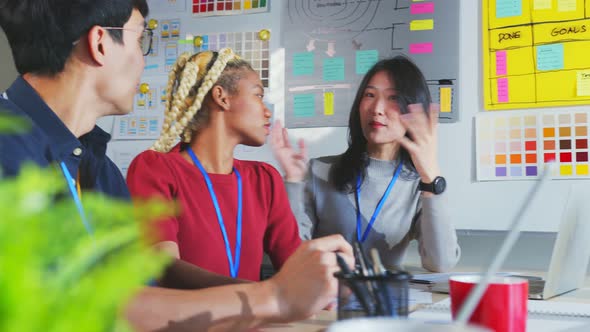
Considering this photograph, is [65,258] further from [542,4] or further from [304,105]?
[304,105]

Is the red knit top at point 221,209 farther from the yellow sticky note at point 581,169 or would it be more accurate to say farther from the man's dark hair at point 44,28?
the yellow sticky note at point 581,169

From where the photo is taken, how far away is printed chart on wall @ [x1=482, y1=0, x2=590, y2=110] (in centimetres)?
229

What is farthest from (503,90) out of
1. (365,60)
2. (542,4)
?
(365,60)

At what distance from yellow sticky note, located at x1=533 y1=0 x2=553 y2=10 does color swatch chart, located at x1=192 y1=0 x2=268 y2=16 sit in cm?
117

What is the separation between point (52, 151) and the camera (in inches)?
45.0

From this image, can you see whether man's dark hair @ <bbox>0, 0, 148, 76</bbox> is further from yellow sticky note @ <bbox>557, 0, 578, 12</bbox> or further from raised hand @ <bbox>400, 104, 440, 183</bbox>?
yellow sticky note @ <bbox>557, 0, 578, 12</bbox>

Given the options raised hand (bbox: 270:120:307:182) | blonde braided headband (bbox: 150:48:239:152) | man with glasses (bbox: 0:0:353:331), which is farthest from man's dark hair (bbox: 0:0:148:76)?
raised hand (bbox: 270:120:307:182)

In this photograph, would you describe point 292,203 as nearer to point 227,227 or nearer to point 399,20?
point 227,227

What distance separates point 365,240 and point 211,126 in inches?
26.8

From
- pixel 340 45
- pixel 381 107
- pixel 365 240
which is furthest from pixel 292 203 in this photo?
pixel 340 45

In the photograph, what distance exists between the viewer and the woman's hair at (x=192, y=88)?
1.97 meters

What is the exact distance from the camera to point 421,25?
2.56 meters

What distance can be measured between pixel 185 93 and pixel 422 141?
0.82 metres

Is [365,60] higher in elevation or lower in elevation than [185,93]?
higher
